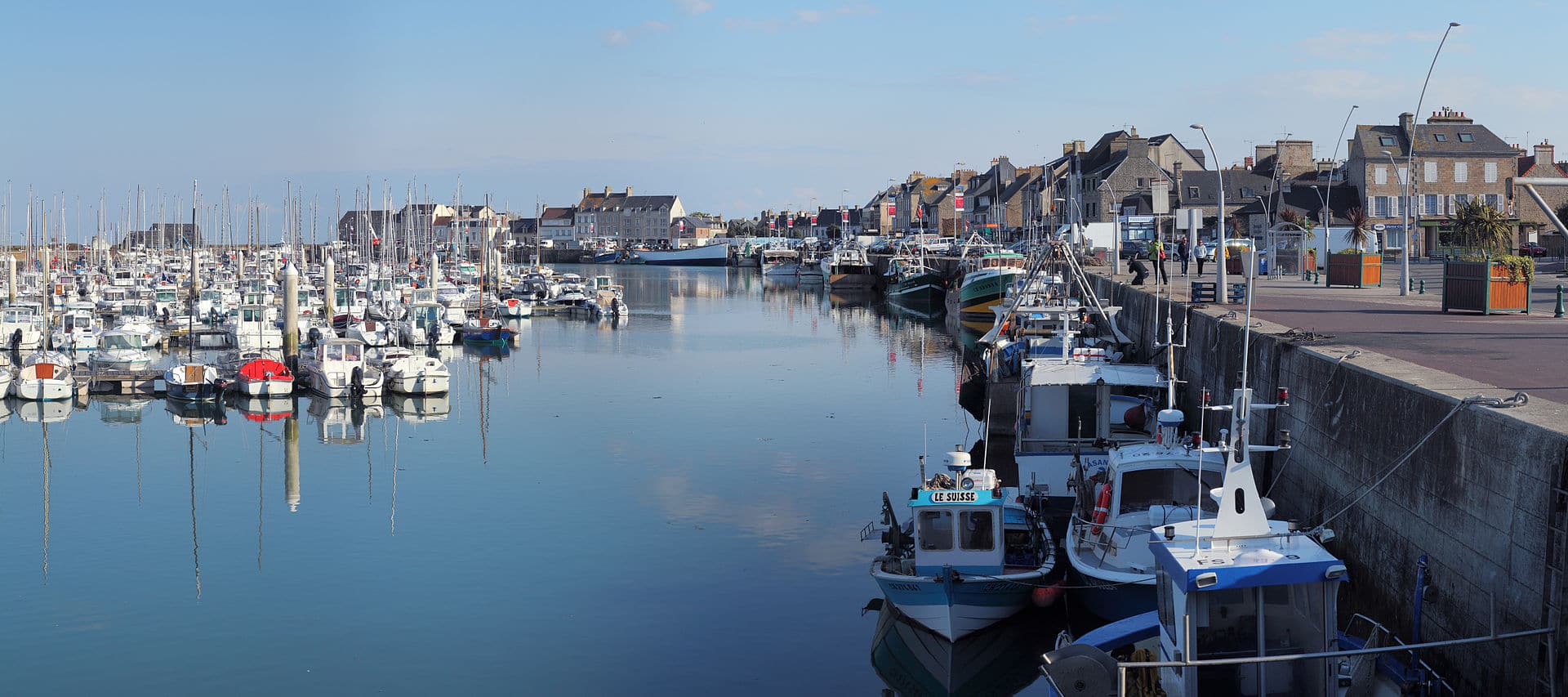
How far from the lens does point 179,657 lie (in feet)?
65.1

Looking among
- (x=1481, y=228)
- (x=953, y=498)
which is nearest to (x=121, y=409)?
(x=953, y=498)

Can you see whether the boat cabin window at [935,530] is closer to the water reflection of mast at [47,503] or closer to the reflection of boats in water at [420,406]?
the water reflection of mast at [47,503]

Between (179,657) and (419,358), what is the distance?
92.6 feet

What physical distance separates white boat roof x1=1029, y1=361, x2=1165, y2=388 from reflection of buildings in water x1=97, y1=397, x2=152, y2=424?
93.0 ft

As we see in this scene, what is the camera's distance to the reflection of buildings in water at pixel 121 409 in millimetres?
42344

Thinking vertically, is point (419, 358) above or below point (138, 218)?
below

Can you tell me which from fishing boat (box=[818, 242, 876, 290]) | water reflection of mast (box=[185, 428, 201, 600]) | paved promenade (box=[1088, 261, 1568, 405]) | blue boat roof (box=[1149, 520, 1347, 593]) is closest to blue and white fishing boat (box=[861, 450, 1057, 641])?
blue boat roof (box=[1149, 520, 1347, 593])

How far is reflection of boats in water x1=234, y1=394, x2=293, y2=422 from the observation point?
141ft

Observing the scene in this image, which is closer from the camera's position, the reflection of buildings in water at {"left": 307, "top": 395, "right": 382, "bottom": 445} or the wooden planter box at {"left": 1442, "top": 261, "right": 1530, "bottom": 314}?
the wooden planter box at {"left": 1442, "top": 261, "right": 1530, "bottom": 314}

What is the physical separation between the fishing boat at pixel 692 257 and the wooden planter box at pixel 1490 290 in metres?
156

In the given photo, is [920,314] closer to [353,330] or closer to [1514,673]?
[353,330]

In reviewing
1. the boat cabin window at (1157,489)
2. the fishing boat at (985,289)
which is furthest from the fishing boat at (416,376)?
the fishing boat at (985,289)


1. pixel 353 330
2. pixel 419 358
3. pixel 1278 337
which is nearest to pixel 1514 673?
pixel 1278 337

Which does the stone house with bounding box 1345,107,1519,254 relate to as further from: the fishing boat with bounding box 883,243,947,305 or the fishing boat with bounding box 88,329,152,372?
the fishing boat with bounding box 88,329,152,372
